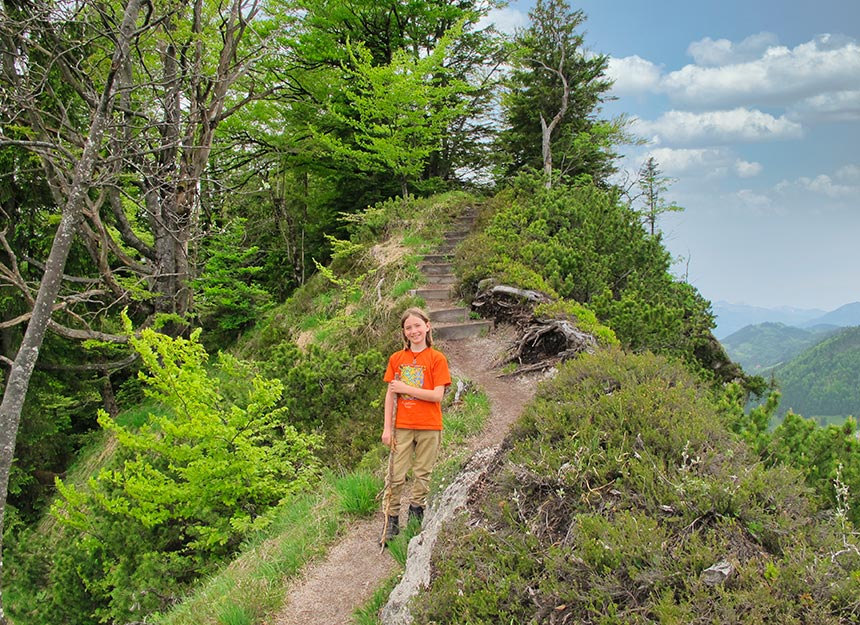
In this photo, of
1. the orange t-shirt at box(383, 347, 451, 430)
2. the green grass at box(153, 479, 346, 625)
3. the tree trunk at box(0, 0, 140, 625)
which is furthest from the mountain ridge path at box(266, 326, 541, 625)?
the tree trunk at box(0, 0, 140, 625)

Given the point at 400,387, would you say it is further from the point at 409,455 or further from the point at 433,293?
the point at 433,293

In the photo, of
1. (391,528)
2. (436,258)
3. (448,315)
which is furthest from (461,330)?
(391,528)

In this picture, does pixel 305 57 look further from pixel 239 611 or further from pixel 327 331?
pixel 239 611

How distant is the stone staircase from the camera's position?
347 inches

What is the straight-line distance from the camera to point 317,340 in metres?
9.77

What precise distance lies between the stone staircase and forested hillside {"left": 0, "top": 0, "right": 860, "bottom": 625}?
0.41 m

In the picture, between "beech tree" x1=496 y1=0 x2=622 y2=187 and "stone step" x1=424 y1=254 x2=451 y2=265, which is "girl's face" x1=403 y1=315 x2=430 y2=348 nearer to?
"stone step" x1=424 y1=254 x2=451 y2=265

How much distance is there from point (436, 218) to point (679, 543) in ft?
38.4

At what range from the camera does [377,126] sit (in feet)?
41.1

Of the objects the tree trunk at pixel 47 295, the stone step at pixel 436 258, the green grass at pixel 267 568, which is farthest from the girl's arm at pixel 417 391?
the stone step at pixel 436 258

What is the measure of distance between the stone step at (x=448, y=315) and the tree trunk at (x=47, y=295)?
562 centimetres

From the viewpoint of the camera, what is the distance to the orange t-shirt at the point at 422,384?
12.3ft

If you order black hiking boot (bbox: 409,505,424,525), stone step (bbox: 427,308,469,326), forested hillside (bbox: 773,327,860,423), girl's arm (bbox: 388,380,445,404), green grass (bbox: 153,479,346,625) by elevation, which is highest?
stone step (bbox: 427,308,469,326)

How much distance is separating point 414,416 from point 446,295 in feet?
21.4
